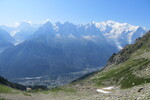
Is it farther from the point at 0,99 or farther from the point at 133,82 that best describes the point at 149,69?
the point at 0,99

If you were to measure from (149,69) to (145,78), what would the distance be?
7.42 metres

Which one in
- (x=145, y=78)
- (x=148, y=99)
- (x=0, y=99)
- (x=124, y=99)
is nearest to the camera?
(x=148, y=99)

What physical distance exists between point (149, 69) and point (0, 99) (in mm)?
45193

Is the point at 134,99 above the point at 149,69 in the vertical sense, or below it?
below

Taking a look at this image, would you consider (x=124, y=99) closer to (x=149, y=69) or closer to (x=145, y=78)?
(x=145, y=78)

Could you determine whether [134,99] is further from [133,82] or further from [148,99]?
[133,82]

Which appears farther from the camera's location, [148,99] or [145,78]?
[145,78]

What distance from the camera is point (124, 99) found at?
34375mm

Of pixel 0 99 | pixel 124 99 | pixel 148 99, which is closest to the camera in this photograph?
pixel 148 99

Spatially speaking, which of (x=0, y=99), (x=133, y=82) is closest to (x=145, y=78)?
(x=133, y=82)

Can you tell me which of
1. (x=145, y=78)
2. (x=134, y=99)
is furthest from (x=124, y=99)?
(x=145, y=78)

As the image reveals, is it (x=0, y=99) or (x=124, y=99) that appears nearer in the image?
(x=124, y=99)

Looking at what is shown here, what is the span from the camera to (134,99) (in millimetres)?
31781

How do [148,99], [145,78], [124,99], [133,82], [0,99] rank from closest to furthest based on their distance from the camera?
[148,99], [124,99], [0,99], [145,78], [133,82]
